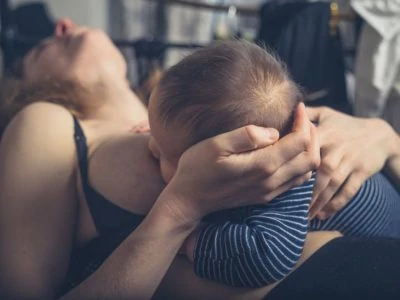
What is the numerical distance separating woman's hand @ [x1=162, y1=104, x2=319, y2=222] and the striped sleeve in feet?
0.08

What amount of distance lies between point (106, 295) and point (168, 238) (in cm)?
12

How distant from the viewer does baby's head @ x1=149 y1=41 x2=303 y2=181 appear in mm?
740

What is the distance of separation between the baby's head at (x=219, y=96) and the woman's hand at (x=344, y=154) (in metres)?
0.15

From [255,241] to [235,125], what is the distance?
0.54ft

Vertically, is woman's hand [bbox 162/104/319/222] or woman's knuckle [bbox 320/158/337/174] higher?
woman's hand [bbox 162/104/319/222]

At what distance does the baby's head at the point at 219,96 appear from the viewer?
74cm

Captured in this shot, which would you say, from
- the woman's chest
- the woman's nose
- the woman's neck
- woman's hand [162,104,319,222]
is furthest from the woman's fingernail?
the woman's nose

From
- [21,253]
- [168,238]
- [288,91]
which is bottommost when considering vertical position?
[21,253]

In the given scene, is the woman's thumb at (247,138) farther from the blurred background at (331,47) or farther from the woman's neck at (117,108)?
the woman's neck at (117,108)

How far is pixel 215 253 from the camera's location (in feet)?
2.47

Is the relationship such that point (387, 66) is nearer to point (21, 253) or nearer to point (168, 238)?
point (168, 238)

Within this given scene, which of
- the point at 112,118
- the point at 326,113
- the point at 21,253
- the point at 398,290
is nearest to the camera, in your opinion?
the point at 398,290

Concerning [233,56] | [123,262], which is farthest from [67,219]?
[233,56]

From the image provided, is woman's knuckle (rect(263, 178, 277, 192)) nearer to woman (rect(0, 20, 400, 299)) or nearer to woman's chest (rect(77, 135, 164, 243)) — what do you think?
woman (rect(0, 20, 400, 299))
